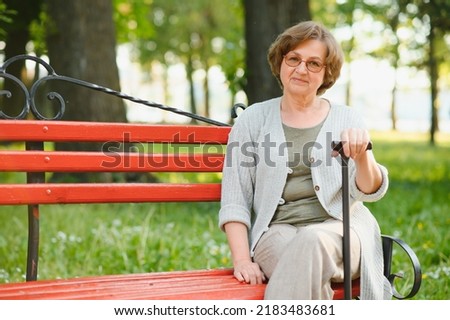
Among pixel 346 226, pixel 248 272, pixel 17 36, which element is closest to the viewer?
pixel 346 226

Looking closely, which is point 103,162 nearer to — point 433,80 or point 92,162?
point 92,162

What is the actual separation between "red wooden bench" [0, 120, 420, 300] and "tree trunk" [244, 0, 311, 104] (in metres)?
4.00

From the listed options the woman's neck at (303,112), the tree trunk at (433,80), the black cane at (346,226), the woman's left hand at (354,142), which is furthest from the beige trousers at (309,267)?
the tree trunk at (433,80)

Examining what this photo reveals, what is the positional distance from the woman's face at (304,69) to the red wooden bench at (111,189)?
1.55 ft

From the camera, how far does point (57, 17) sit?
7426mm

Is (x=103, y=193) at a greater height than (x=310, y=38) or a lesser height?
lesser

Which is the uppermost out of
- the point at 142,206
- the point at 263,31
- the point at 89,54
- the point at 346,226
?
the point at 263,31

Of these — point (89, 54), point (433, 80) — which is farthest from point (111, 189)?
point (433, 80)

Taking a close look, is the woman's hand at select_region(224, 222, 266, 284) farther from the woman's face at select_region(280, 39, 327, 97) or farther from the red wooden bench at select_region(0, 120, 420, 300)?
the woman's face at select_region(280, 39, 327, 97)

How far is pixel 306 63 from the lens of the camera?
296 centimetres

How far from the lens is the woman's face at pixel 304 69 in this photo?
295 cm

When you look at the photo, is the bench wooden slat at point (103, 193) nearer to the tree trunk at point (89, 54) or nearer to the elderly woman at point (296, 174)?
the elderly woman at point (296, 174)

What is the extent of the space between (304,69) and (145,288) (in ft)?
3.54
